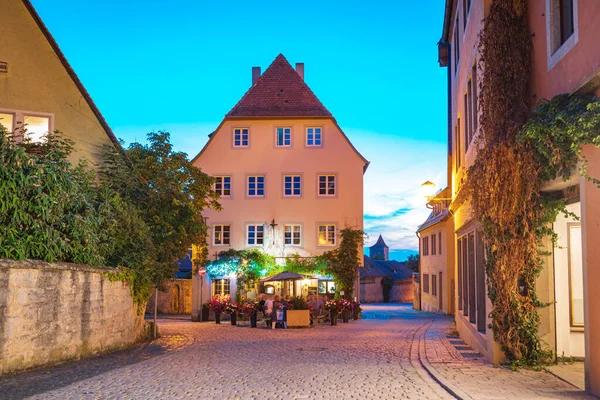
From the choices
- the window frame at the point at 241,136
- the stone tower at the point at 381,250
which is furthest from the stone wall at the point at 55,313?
the stone tower at the point at 381,250

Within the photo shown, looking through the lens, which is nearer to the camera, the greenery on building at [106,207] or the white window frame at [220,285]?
the greenery on building at [106,207]

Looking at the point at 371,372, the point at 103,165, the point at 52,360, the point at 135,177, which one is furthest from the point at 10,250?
the point at 103,165

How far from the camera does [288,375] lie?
11180mm

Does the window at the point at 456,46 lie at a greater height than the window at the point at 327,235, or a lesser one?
greater

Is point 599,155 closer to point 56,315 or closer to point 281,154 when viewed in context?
point 56,315

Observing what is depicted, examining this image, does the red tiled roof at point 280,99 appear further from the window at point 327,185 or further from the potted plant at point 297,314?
the potted plant at point 297,314

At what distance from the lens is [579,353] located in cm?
1130

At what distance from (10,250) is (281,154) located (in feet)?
76.7

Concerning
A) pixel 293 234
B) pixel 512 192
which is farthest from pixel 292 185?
pixel 512 192

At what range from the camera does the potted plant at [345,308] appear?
28.1m

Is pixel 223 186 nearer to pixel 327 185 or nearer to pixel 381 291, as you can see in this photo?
pixel 327 185

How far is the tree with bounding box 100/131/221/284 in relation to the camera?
1930cm

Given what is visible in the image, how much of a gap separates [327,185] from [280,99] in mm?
5190

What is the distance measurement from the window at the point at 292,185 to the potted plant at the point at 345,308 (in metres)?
7.12
